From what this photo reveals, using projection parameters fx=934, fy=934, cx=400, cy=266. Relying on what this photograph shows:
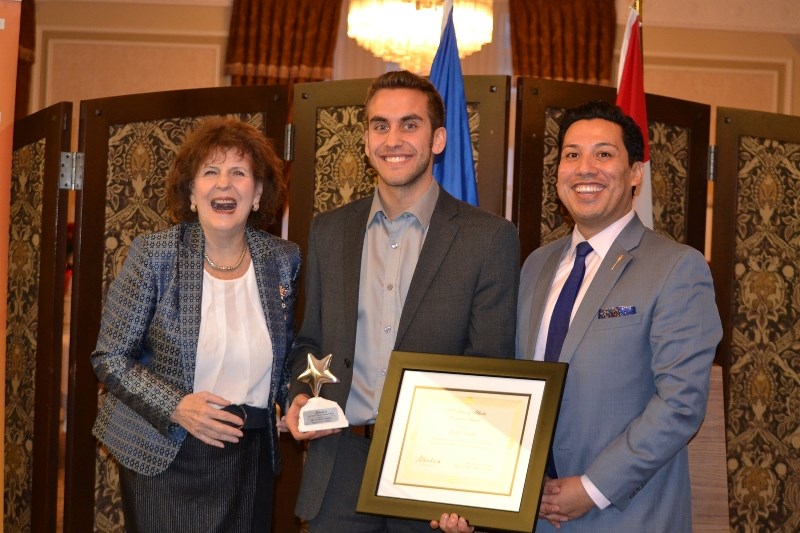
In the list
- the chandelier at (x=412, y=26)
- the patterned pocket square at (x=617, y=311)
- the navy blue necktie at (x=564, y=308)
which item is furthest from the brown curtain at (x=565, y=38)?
the patterned pocket square at (x=617, y=311)

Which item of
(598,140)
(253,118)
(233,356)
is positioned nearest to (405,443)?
(233,356)

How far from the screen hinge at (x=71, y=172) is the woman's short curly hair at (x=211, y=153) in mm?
1310

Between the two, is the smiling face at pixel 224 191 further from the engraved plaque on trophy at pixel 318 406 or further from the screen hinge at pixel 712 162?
the screen hinge at pixel 712 162

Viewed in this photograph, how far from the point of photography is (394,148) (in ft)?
8.45

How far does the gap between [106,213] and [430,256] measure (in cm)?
196

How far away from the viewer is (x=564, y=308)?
2.45 meters

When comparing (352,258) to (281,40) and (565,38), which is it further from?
(565,38)

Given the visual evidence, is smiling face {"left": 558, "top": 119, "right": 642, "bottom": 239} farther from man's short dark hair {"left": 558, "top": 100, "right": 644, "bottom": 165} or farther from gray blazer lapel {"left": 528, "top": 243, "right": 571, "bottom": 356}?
gray blazer lapel {"left": 528, "top": 243, "right": 571, "bottom": 356}

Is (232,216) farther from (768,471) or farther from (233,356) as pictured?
(768,471)

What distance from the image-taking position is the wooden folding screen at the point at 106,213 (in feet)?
12.8

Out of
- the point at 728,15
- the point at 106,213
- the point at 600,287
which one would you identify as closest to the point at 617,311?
the point at 600,287

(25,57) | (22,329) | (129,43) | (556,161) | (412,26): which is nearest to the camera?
(556,161)

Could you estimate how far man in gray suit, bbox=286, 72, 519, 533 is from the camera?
97.7 inches

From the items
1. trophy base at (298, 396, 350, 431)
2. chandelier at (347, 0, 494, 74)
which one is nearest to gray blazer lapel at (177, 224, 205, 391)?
trophy base at (298, 396, 350, 431)
